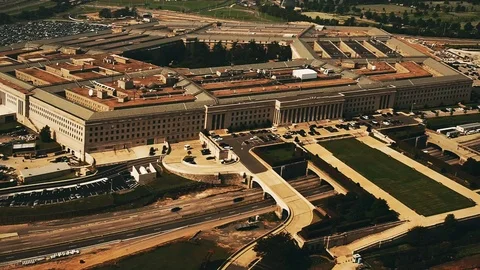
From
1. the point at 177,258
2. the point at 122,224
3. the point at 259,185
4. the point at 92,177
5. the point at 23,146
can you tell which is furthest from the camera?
the point at 23,146

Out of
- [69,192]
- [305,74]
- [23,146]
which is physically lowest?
[69,192]

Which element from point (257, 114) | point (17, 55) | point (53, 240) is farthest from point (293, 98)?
point (17, 55)

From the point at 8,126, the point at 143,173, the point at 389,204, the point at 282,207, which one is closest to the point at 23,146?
the point at 8,126

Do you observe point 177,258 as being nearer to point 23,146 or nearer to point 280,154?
point 280,154

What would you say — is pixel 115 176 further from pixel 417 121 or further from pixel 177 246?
pixel 417 121

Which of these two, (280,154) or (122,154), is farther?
(280,154)

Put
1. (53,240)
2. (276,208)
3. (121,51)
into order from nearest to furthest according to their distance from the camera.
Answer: (53,240)
(276,208)
(121,51)
